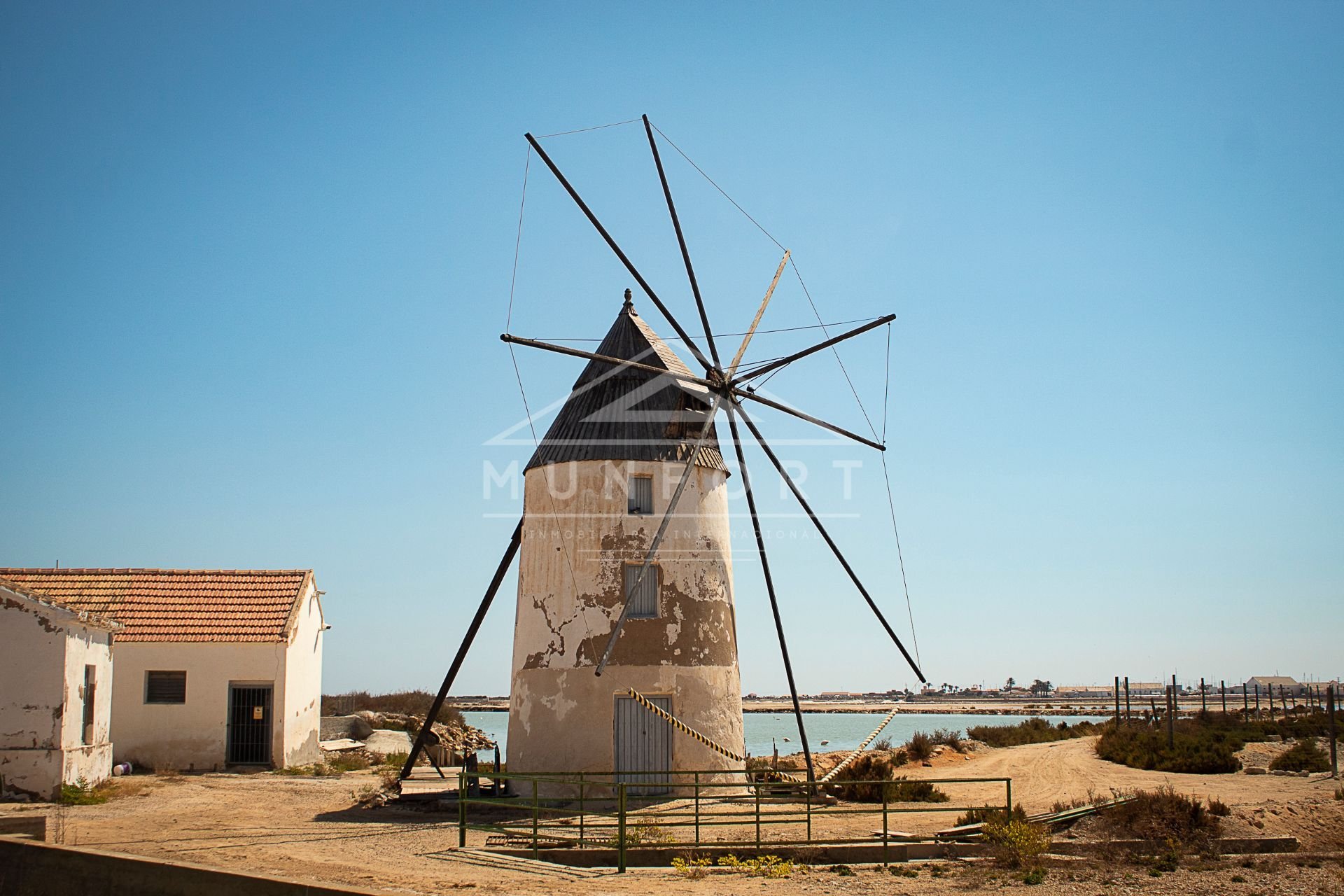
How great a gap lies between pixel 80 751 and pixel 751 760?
13.2 m

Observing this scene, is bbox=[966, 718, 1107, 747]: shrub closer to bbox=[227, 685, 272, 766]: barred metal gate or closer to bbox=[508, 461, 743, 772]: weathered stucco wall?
bbox=[508, 461, 743, 772]: weathered stucco wall

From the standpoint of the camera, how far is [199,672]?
22484 millimetres

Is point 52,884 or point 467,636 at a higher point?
point 467,636

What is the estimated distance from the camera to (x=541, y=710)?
17469 mm

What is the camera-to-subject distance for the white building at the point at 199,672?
22.2m

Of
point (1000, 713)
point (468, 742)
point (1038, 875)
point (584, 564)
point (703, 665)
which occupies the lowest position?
point (1000, 713)

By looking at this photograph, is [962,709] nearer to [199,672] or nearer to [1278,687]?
[1278,687]

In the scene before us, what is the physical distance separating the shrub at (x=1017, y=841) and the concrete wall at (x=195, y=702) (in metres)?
15.4

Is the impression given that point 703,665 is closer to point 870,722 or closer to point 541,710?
point 541,710

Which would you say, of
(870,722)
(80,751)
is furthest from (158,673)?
(870,722)

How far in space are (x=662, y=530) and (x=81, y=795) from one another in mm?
9607

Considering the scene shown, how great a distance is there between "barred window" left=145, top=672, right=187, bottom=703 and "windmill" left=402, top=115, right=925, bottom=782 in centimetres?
654

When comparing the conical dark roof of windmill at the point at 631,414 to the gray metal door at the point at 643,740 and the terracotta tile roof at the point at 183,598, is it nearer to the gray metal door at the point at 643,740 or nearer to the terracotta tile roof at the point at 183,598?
the gray metal door at the point at 643,740

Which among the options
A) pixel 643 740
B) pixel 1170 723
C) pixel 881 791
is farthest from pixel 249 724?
pixel 1170 723
